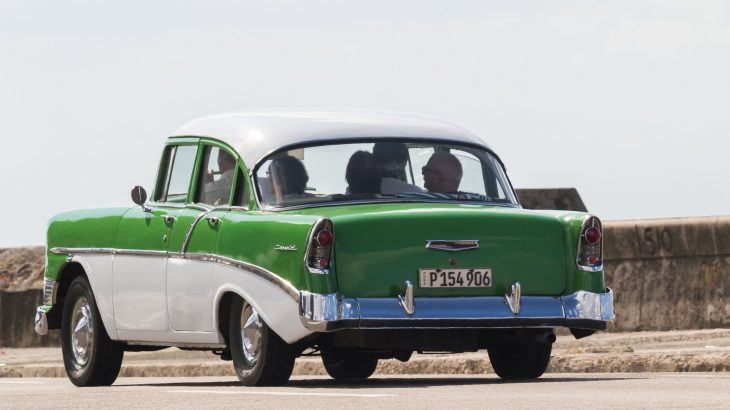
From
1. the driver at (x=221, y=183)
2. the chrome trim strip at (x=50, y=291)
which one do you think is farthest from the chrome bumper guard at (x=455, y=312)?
the chrome trim strip at (x=50, y=291)

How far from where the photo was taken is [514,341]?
37.2 feet

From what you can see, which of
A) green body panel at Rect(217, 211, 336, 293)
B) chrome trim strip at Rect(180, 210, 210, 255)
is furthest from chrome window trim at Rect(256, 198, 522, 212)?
chrome trim strip at Rect(180, 210, 210, 255)

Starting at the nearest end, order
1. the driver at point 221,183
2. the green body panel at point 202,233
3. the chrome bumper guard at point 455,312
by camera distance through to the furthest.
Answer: the chrome bumper guard at point 455,312
the green body panel at point 202,233
the driver at point 221,183

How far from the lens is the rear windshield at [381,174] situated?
1163 cm

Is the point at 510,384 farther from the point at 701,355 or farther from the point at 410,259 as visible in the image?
the point at 701,355

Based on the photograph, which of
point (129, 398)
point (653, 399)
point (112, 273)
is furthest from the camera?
point (112, 273)

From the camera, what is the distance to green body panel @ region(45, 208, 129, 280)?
12.9 m

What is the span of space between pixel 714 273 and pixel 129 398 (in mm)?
8751

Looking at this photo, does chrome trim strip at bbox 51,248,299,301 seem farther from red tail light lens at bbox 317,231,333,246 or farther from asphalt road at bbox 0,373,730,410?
asphalt road at bbox 0,373,730,410

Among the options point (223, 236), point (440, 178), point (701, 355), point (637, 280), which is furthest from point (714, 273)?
point (223, 236)

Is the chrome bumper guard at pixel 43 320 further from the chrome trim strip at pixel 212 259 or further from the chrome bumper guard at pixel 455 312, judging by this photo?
the chrome bumper guard at pixel 455 312

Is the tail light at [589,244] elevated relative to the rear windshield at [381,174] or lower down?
lower down

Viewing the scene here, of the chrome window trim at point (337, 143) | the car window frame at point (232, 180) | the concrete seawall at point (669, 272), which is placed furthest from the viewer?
the concrete seawall at point (669, 272)

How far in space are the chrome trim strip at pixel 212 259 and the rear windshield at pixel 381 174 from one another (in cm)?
44
